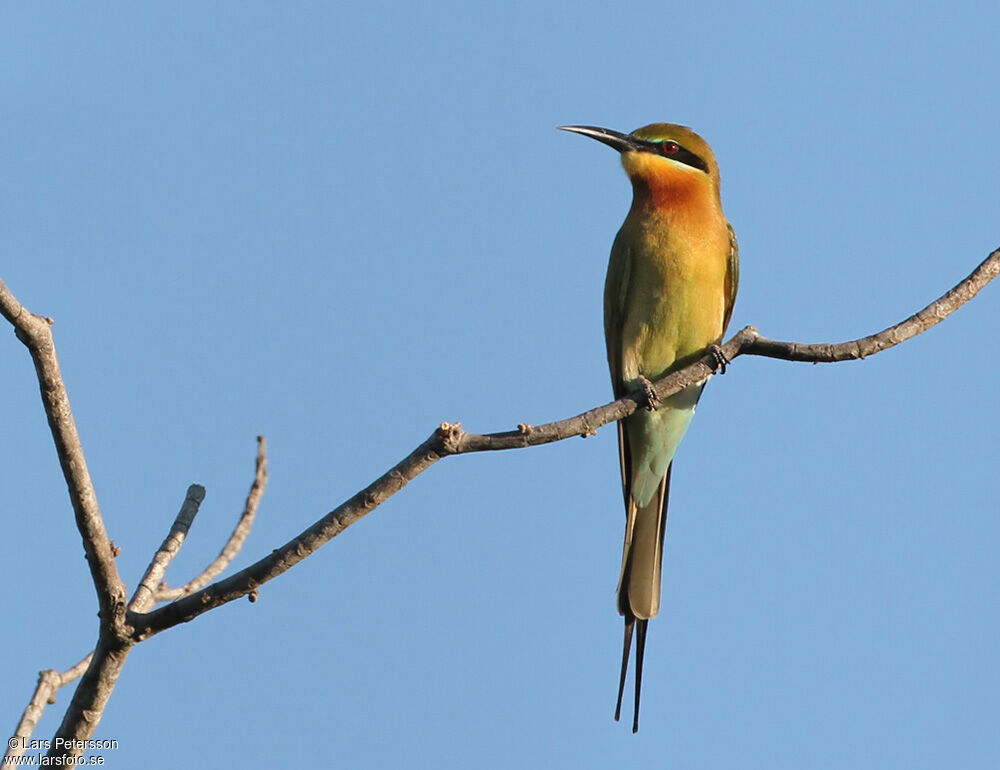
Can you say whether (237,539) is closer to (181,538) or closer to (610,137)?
(181,538)

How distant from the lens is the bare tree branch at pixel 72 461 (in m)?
2.30

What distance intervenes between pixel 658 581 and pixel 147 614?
2496mm

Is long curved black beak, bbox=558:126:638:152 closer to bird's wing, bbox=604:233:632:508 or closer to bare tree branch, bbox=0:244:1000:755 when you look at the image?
bird's wing, bbox=604:233:632:508

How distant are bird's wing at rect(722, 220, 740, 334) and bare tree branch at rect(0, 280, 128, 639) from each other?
322cm

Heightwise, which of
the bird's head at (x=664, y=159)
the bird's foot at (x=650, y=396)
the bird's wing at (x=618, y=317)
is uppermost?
the bird's head at (x=664, y=159)

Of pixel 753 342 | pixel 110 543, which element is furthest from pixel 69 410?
pixel 753 342

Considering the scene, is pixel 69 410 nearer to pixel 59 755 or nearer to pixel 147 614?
pixel 147 614

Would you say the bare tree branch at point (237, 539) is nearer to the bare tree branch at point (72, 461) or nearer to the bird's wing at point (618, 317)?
the bare tree branch at point (72, 461)

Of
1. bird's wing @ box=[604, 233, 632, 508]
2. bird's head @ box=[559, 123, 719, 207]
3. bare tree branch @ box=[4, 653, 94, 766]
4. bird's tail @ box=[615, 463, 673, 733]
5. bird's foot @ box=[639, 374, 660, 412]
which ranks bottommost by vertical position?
bare tree branch @ box=[4, 653, 94, 766]

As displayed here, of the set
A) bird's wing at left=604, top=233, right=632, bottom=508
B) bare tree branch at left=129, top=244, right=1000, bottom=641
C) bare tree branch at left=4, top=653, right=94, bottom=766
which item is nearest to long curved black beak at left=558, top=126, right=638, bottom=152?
bird's wing at left=604, top=233, right=632, bottom=508

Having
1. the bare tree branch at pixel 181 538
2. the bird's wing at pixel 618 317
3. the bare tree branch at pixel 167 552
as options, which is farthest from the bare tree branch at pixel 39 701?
the bird's wing at pixel 618 317

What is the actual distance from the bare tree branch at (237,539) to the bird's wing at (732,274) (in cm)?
247

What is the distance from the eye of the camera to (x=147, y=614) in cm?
249

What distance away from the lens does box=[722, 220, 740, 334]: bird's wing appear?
5.04 meters
